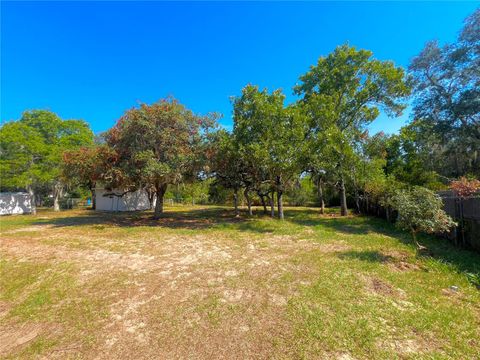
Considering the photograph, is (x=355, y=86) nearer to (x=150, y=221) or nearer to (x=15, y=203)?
(x=150, y=221)

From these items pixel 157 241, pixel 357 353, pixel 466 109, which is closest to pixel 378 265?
pixel 357 353

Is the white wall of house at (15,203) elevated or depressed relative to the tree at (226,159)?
depressed

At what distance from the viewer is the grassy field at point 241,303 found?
2.81 meters

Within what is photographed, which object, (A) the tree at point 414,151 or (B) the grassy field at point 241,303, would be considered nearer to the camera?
(B) the grassy field at point 241,303

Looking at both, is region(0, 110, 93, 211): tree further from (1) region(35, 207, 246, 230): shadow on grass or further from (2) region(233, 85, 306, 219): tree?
(2) region(233, 85, 306, 219): tree

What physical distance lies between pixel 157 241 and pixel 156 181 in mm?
4854

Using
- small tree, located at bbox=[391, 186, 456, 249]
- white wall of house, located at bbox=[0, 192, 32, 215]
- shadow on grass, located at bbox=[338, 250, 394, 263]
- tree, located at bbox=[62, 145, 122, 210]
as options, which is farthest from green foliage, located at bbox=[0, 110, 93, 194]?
small tree, located at bbox=[391, 186, 456, 249]

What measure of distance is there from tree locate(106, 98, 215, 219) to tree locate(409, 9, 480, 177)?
580 inches

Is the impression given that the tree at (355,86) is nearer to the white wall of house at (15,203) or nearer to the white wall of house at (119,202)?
the white wall of house at (119,202)

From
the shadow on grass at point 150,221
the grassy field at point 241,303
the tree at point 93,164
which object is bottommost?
the grassy field at point 241,303

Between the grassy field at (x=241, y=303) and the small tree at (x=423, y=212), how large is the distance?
860 mm

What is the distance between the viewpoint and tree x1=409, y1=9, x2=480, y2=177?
13258mm

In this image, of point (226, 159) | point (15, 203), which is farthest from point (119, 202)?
point (226, 159)

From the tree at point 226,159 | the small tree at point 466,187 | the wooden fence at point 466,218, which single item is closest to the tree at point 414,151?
the wooden fence at point 466,218
